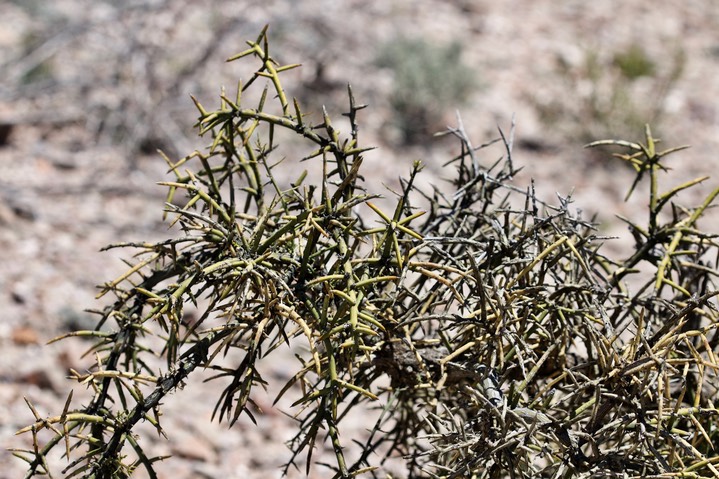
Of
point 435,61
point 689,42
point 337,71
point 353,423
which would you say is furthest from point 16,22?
point 689,42

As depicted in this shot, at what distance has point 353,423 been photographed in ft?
12.2

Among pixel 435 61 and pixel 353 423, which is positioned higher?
pixel 435 61

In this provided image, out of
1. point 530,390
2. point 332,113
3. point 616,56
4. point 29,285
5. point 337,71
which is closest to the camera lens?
point 530,390

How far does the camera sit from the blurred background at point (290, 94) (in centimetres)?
425

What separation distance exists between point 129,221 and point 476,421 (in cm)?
416

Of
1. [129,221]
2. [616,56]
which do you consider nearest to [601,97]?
[616,56]

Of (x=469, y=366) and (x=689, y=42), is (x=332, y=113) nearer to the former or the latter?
(x=689, y=42)

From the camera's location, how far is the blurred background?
4250 mm

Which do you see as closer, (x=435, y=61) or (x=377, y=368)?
(x=377, y=368)

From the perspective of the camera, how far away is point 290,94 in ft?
21.8

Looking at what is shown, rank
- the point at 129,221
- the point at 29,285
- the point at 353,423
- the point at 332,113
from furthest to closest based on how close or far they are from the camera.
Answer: the point at 332,113 → the point at 129,221 → the point at 29,285 → the point at 353,423

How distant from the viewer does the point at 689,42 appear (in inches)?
322

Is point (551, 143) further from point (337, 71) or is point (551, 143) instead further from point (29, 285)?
point (29, 285)

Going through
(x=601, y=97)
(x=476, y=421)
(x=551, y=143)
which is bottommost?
(x=476, y=421)
